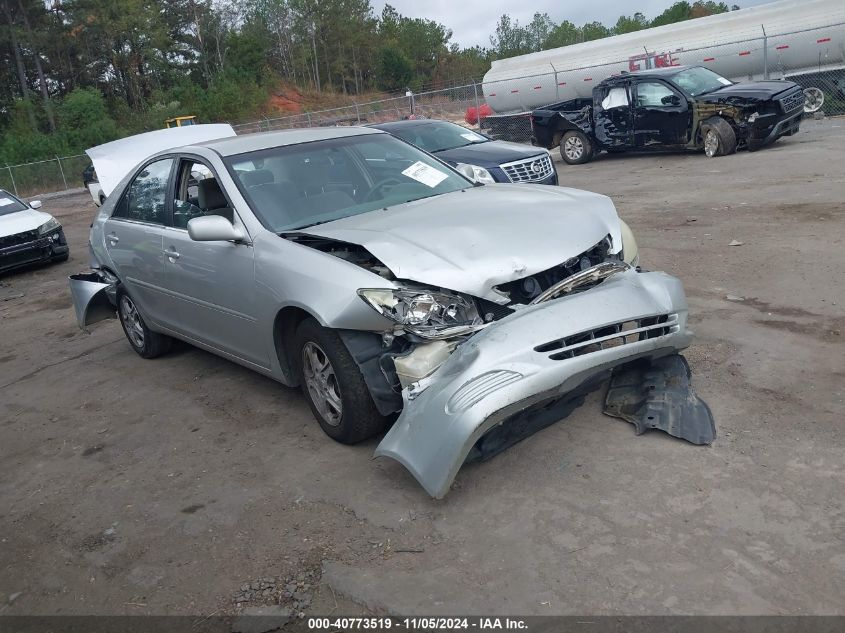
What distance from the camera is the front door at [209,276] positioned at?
4785 mm

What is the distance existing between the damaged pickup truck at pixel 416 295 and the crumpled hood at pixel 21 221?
7.95m

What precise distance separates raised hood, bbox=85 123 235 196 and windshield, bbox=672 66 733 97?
8454 millimetres

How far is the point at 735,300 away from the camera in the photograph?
6148mm

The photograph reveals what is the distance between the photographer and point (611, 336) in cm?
379

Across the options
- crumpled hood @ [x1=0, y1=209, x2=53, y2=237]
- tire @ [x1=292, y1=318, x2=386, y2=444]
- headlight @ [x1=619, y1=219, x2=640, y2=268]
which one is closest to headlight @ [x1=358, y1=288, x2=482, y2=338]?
tire @ [x1=292, y1=318, x2=386, y2=444]

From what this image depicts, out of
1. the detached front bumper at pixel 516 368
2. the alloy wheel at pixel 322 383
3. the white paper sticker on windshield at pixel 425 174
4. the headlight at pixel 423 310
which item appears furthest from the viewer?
the white paper sticker on windshield at pixel 425 174

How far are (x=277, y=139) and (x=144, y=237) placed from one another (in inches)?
52.2

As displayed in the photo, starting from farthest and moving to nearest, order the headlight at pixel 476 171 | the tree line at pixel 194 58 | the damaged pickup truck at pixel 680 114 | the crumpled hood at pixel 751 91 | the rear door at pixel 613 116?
1. the tree line at pixel 194 58
2. the rear door at pixel 613 116
3. the damaged pickup truck at pixel 680 114
4. the crumpled hood at pixel 751 91
5. the headlight at pixel 476 171

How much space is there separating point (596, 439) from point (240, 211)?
98.0 inches

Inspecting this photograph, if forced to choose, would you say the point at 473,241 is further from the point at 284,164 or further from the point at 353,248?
the point at 284,164

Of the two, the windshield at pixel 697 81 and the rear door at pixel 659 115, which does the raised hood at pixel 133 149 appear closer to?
the rear door at pixel 659 115

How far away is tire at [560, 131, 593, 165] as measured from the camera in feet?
56.0

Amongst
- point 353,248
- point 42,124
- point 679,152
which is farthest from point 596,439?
point 42,124

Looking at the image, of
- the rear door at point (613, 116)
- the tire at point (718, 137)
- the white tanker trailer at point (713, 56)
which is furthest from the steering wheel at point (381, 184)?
the white tanker trailer at point (713, 56)
